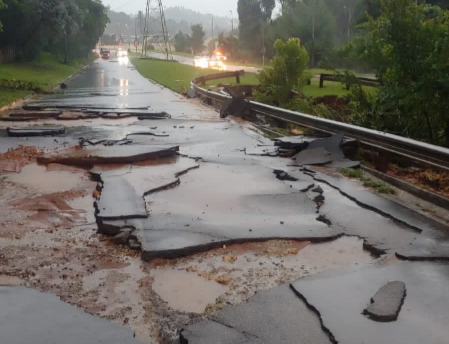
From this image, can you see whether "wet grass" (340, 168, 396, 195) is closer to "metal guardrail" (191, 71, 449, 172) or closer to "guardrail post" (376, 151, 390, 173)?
"guardrail post" (376, 151, 390, 173)

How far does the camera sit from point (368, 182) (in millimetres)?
8672

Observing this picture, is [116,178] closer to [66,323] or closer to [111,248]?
[111,248]

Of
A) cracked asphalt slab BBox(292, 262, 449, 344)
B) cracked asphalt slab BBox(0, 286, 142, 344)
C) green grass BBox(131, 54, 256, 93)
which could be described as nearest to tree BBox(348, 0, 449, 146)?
cracked asphalt slab BBox(292, 262, 449, 344)

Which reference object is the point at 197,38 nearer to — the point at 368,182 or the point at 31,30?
the point at 31,30

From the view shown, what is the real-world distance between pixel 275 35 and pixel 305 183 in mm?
80163

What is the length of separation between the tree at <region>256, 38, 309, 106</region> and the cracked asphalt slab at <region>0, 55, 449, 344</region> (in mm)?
11219

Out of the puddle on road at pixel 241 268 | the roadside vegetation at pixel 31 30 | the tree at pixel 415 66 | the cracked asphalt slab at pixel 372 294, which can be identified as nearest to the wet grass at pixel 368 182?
the tree at pixel 415 66

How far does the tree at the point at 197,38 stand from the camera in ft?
446

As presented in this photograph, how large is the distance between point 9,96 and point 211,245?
21.1 m

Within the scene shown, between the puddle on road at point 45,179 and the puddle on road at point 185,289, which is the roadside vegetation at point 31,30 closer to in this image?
the puddle on road at point 45,179

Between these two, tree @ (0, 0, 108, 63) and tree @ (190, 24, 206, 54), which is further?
Result: tree @ (190, 24, 206, 54)

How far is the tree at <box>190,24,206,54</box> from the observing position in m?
136

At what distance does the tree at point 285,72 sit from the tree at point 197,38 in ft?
387

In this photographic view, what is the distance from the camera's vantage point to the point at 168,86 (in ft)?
117
